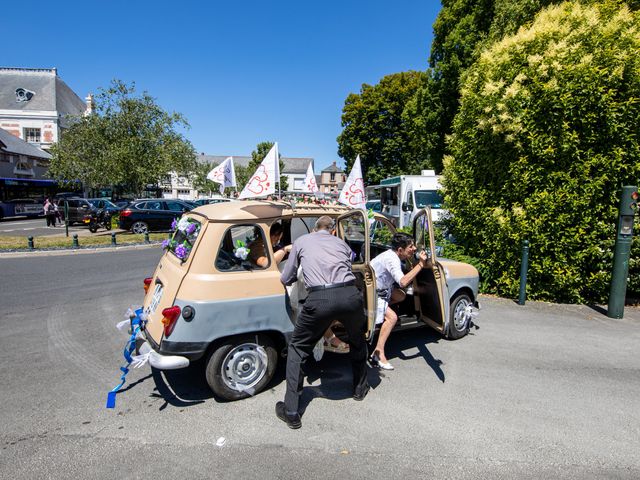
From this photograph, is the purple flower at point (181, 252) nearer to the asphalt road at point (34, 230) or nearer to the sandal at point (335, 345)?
the sandal at point (335, 345)

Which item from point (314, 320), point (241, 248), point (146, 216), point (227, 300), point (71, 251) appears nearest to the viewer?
point (314, 320)

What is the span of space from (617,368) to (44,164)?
48.6m

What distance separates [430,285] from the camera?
4.75 m

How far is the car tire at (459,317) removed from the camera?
5.50m

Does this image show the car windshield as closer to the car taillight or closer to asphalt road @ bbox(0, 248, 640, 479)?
asphalt road @ bbox(0, 248, 640, 479)

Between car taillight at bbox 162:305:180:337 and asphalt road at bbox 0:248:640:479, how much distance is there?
83 cm

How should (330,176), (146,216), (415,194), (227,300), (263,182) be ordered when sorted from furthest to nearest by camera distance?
(330,176), (146,216), (415,194), (263,182), (227,300)

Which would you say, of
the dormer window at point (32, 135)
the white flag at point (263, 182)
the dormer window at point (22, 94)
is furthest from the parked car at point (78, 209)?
the dormer window at point (22, 94)

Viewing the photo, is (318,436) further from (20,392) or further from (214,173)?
(214,173)

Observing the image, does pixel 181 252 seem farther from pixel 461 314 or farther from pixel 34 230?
pixel 34 230

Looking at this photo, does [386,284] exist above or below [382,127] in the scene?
below

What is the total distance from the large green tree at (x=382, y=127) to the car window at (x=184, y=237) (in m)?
35.0

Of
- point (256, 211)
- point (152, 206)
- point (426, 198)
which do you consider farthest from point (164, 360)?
point (152, 206)

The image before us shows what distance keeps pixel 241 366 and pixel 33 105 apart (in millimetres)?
55218
